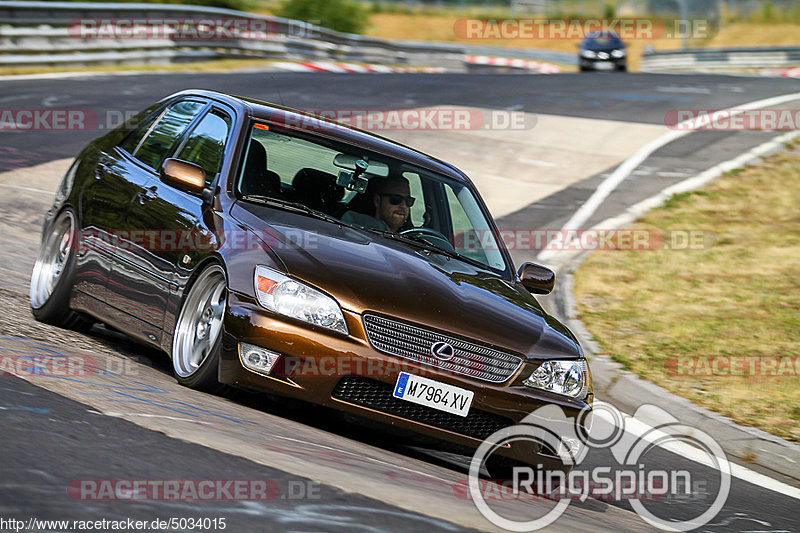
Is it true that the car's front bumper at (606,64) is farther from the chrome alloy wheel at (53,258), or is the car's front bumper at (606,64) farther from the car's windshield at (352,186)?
the chrome alloy wheel at (53,258)

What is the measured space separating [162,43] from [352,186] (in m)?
21.6

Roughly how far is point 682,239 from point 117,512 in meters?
11.1

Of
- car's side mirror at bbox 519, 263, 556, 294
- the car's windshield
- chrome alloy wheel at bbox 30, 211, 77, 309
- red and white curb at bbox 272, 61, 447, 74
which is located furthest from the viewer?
red and white curb at bbox 272, 61, 447, 74

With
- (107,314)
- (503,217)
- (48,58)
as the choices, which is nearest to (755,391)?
(107,314)

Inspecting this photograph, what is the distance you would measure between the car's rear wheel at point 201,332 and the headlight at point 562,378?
1539 mm

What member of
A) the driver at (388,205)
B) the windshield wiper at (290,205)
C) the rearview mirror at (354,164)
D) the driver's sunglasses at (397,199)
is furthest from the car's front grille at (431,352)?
the rearview mirror at (354,164)

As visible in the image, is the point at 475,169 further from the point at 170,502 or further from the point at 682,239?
the point at 170,502

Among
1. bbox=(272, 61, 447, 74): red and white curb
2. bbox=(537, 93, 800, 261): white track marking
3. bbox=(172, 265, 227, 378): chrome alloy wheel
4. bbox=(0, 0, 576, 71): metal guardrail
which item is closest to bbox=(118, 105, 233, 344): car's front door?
bbox=(172, 265, 227, 378): chrome alloy wheel

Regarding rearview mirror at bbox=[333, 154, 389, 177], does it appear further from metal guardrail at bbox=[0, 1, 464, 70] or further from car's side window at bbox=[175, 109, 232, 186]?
metal guardrail at bbox=[0, 1, 464, 70]

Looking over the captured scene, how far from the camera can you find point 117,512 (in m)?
3.63

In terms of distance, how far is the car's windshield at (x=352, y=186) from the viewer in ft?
22.0

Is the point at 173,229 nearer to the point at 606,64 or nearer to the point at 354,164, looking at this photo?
the point at 354,164

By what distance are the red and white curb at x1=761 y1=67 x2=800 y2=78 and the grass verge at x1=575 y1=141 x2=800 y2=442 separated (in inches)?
780

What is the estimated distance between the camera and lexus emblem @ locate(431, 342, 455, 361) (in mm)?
5592
